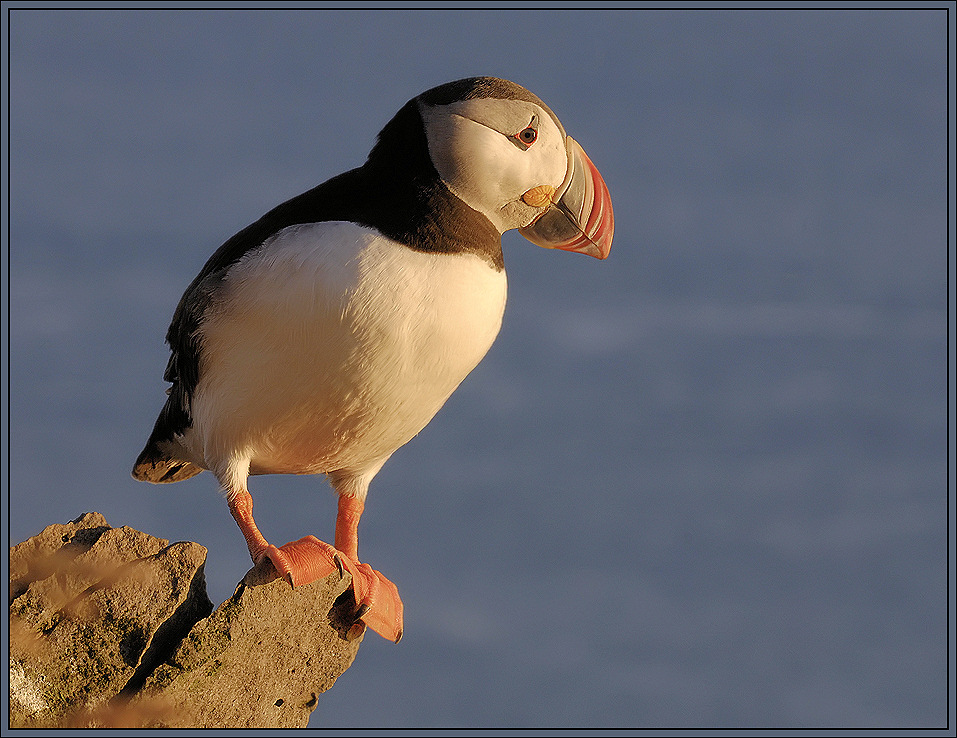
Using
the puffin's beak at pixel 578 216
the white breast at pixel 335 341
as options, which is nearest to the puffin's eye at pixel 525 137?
the puffin's beak at pixel 578 216

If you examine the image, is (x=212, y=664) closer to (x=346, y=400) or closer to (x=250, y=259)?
(x=346, y=400)

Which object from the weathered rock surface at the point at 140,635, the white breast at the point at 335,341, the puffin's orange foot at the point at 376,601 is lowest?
the puffin's orange foot at the point at 376,601

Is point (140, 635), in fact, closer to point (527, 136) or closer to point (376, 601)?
point (376, 601)

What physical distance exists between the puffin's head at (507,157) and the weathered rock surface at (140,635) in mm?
2134

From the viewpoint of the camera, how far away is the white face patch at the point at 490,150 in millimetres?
5855

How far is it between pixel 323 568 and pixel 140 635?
3.00 feet

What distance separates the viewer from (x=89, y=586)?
5.50 meters

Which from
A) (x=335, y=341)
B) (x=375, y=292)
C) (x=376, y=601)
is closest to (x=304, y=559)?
(x=376, y=601)

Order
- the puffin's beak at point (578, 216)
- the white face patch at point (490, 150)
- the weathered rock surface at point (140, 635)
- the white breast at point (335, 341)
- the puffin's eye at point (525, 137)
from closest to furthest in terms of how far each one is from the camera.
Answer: the weathered rock surface at point (140, 635)
the white breast at point (335, 341)
the white face patch at point (490, 150)
the puffin's eye at point (525, 137)
the puffin's beak at point (578, 216)

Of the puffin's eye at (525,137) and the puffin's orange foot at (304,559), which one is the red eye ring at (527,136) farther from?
the puffin's orange foot at (304,559)

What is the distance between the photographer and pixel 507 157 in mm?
5930

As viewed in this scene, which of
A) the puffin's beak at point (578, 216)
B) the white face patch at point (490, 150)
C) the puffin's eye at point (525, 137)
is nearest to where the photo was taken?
the white face patch at point (490, 150)

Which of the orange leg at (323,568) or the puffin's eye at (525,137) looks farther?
the puffin's eye at (525,137)

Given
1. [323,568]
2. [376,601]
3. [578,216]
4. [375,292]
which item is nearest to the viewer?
[375,292]
